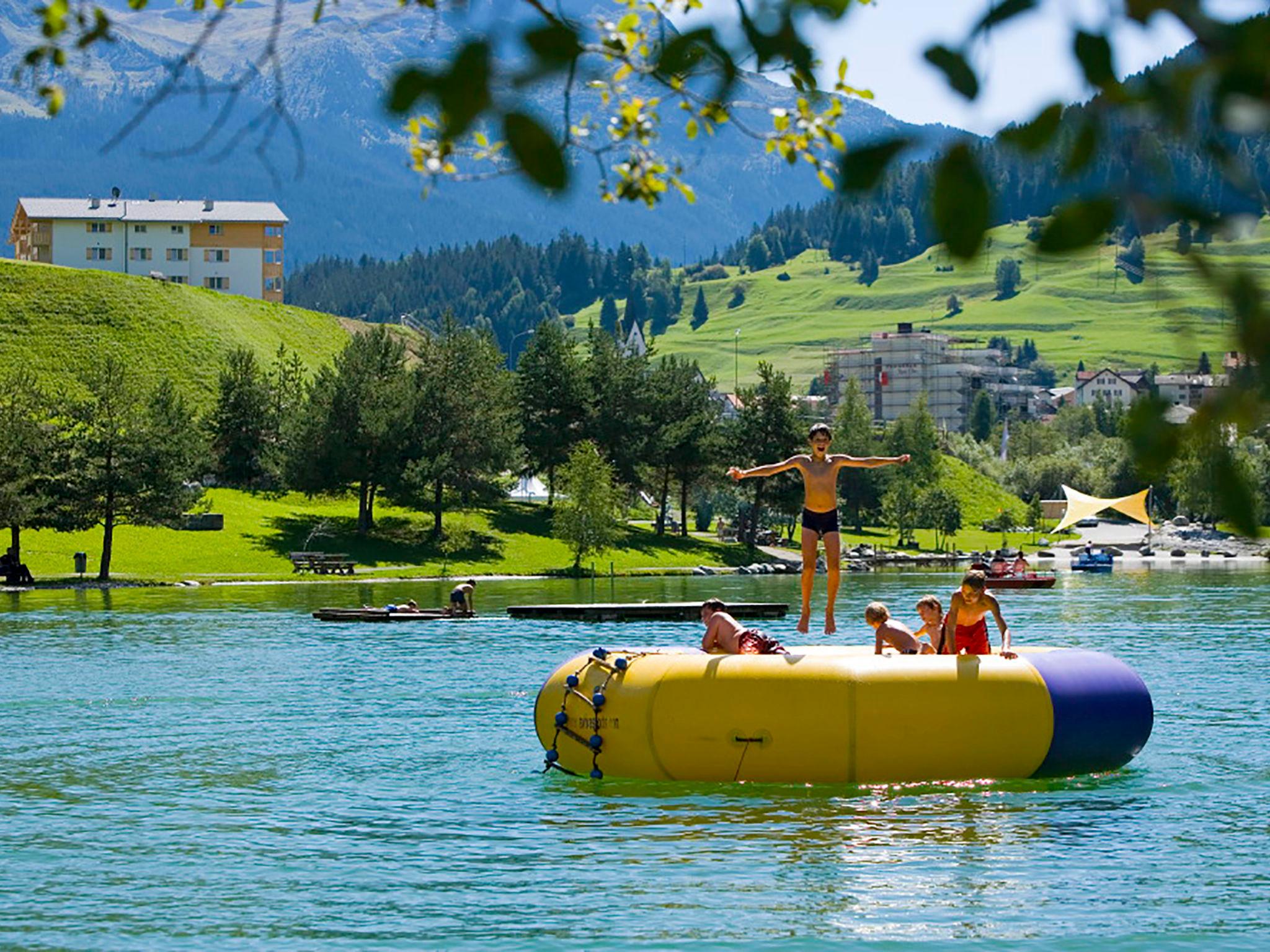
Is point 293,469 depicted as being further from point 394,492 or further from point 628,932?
point 628,932

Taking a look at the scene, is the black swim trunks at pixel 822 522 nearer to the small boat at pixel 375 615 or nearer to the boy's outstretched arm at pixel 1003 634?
the boy's outstretched arm at pixel 1003 634

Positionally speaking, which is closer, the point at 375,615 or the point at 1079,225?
the point at 1079,225

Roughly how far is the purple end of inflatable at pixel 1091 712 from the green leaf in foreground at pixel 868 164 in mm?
19003

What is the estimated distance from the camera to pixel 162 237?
18450 centimetres

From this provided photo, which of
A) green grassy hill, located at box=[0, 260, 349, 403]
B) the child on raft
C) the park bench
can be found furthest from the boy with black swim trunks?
green grassy hill, located at box=[0, 260, 349, 403]

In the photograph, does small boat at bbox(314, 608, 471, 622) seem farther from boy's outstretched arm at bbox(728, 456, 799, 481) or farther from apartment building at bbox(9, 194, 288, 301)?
apartment building at bbox(9, 194, 288, 301)

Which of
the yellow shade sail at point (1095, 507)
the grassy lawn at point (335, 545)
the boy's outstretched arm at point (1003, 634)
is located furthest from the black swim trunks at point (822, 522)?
the yellow shade sail at point (1095, 507)

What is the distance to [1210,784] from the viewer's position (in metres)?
23.3

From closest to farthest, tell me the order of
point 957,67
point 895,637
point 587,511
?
point 957,67
point 895,637
point 587,511

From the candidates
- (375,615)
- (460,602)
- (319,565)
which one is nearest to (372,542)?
(319,565)

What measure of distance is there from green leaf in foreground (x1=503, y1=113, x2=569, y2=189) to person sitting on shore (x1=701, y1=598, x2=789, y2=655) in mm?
19103

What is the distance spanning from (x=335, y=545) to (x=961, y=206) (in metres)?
91.7

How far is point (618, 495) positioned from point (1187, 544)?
74.3 m

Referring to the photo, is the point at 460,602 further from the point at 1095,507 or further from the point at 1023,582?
the point at 1095,507
